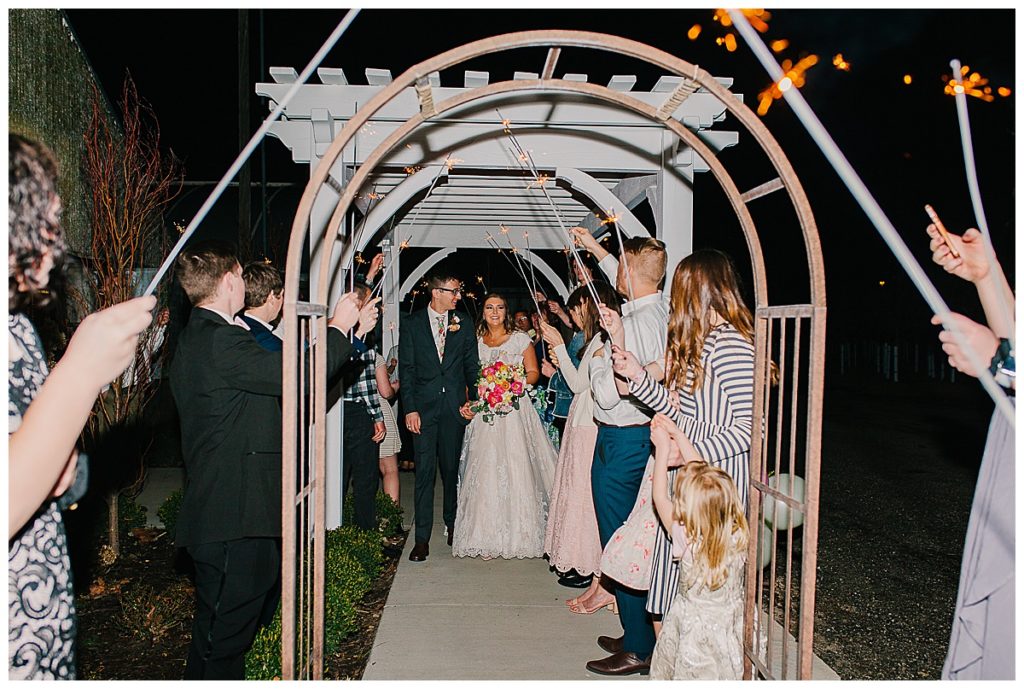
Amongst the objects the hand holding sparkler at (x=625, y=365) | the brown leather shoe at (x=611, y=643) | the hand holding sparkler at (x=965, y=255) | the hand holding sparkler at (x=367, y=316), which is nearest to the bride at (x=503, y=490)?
the brown leather shoe at (x=611, y=643)

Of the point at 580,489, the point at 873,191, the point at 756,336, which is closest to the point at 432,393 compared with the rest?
the point at 580,489

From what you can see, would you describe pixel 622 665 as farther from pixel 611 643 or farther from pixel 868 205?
pixel 868 205

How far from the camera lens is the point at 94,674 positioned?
12.0ft

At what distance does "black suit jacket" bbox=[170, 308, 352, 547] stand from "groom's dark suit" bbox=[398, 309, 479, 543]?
257cm

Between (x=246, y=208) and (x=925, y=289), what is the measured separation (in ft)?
29.9

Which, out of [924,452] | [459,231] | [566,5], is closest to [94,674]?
[566,5]

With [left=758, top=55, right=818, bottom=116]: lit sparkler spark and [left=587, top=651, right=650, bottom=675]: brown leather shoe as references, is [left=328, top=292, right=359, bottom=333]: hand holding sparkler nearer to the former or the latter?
[left=758, top=55, right=818, bottom=116]: lit sparkler spark

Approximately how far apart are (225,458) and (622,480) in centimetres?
189

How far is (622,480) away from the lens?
3691mm

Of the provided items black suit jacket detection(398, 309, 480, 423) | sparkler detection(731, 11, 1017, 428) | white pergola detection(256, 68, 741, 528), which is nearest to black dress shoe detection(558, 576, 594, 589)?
black suit jacket detection(398, 309, 480, 423)

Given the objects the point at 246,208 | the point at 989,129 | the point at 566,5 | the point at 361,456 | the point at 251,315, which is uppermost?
the point at 989,129

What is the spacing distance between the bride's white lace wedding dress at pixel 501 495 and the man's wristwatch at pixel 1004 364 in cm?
357

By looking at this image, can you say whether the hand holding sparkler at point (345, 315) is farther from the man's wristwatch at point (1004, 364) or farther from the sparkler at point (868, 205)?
the man's wristwatch at point (1004, 364)

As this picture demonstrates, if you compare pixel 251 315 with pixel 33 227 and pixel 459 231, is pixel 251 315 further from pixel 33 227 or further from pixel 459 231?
pixel 459 231
